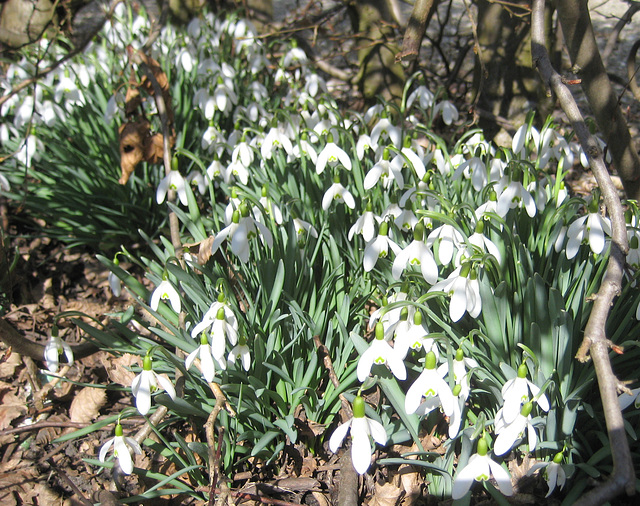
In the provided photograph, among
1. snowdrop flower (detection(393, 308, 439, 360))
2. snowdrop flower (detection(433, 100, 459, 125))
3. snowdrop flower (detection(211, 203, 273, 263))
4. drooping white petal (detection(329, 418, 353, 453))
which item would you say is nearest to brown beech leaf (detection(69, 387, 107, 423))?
snowdrop flower (detection(211, 203, 273, 263))

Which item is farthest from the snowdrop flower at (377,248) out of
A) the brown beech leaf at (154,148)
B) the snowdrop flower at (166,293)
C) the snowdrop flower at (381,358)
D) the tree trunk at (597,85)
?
the brown beech leaf at (154,148)

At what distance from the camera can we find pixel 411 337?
5.04ft

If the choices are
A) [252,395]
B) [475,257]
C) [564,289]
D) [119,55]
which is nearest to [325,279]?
[252,395]

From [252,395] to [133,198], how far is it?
66.7 inches

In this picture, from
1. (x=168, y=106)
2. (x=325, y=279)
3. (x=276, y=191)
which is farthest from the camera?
(x=168, y=106)

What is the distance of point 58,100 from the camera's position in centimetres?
326

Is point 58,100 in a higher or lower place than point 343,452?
higher

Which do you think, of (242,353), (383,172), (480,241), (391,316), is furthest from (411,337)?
(383,172)

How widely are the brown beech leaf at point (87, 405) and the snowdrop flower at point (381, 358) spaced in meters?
1.27

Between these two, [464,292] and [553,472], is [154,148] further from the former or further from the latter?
[553,472]

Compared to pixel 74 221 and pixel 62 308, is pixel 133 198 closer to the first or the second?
pixel 74 221

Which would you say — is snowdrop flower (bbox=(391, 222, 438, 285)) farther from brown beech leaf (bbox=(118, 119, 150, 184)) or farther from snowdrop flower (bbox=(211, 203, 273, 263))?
brown beech leaf (bbox=(118, 119, 150, 184))

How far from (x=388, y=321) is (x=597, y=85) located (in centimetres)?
140

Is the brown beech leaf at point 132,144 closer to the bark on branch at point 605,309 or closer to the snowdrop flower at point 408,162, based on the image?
the snowdrop flower at point 408,162
